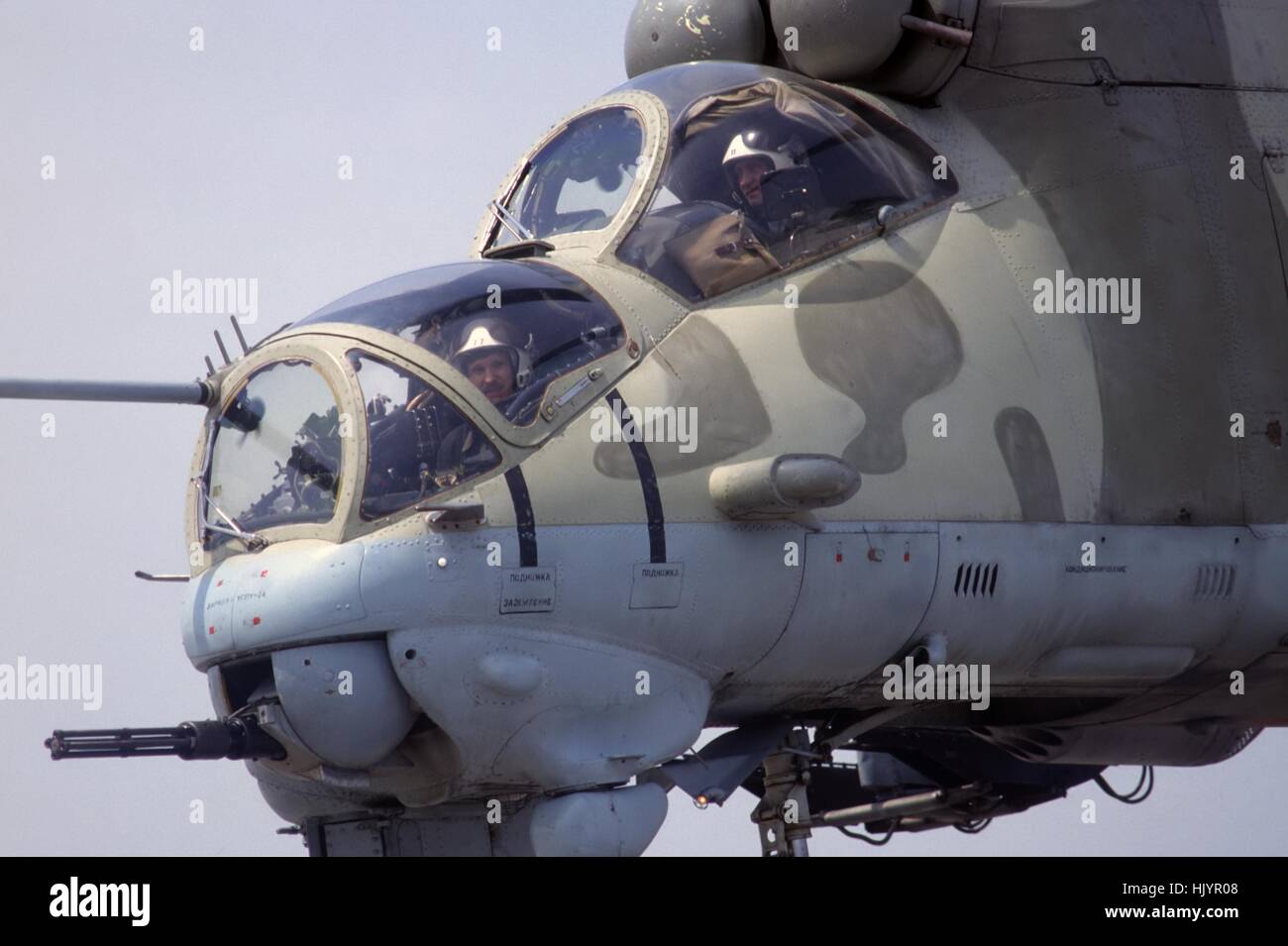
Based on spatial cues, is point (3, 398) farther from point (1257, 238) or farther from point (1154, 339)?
point (1257, 238)

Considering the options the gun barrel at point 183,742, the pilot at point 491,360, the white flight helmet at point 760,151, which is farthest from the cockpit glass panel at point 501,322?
the gun barrel at point 183,742

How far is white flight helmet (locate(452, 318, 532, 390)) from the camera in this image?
29.0 ft

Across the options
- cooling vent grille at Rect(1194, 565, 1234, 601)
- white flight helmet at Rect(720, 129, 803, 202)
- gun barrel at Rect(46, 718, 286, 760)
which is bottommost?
gun barrel at Rect(46, 718, 286, 760)

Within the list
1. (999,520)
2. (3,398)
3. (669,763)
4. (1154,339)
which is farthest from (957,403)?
(3,398)

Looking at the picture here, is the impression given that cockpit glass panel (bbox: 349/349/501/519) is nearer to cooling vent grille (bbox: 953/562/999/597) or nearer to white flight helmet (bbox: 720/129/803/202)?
white flight helmet (bbox: 720/129/803/202)

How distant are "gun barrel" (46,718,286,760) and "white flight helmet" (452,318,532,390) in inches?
69.3

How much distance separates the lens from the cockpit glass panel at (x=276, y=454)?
8.80 metres

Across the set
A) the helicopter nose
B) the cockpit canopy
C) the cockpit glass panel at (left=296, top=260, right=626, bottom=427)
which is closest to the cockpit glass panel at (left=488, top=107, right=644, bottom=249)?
the cockpit canopy

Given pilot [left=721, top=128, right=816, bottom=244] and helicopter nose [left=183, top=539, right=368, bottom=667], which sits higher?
pilot [left=721, top=128, right=816, bottom=244]

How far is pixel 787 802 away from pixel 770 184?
2.91m

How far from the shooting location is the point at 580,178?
408 inches

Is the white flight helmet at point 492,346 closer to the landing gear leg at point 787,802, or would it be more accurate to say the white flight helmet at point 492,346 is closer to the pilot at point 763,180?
the pilot at point 763,180

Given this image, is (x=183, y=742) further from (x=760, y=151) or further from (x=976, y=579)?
(x=760, y=151)

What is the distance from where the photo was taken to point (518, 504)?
8.59 meters
